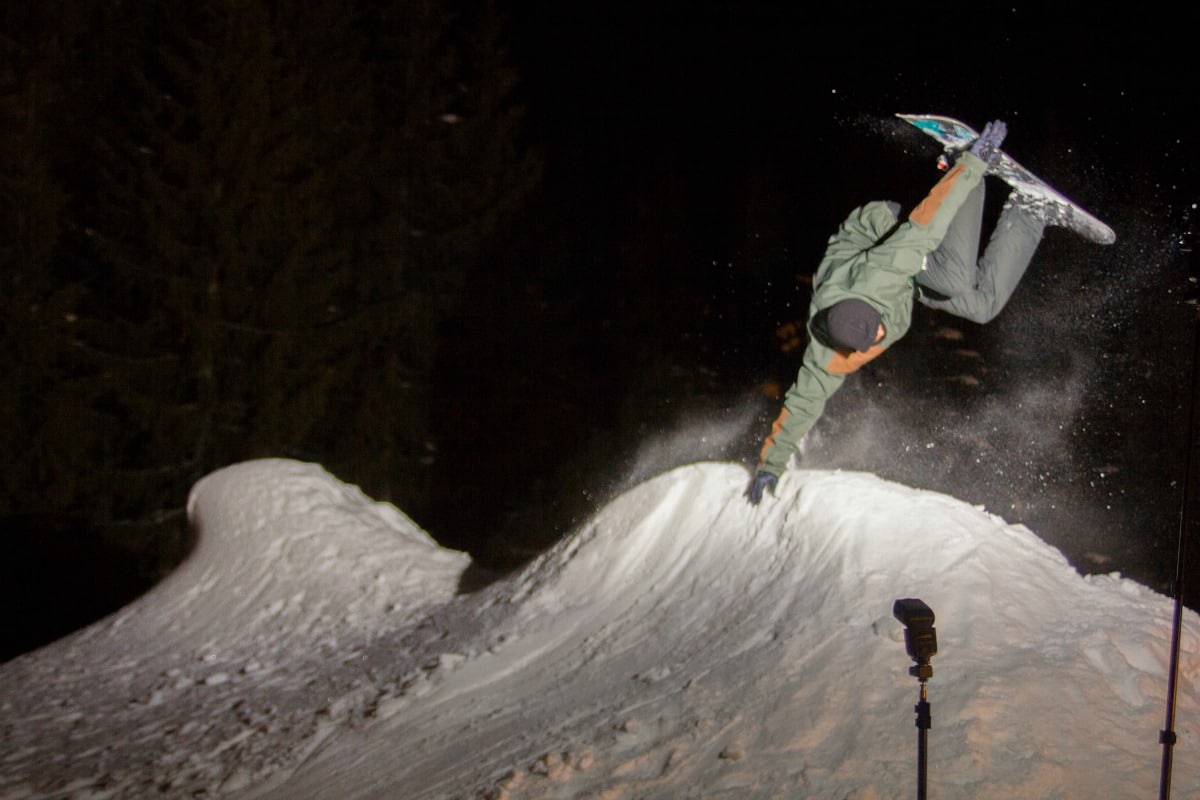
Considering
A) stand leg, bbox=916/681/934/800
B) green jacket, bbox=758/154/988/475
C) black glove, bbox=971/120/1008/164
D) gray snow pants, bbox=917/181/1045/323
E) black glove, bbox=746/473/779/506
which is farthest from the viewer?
black glove, bbox=746/473/779/506

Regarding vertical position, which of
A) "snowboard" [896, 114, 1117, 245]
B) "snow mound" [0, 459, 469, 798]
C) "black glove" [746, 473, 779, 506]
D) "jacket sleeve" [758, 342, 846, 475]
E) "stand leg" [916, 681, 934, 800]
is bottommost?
"snow mound" [0, 459, 469, 798]

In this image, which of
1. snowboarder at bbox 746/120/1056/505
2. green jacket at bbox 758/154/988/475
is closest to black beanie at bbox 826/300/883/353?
snowboarder at bbox 746/120/1056/505

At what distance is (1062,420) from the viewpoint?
26.1ft

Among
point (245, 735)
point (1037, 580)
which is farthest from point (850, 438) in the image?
point (245, 735)

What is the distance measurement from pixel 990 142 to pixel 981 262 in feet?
2.82

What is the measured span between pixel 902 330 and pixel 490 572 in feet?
16.9

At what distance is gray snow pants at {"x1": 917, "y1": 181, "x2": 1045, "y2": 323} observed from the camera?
5965 millimetres

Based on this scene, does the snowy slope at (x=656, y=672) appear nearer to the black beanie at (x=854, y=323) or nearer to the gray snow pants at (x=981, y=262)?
the black beanie at (x=854, y=323)

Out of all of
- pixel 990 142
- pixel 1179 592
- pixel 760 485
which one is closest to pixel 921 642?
pixel 1179 592

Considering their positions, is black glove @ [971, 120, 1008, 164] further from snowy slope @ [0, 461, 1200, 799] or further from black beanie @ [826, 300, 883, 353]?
snowy slope @ [0, 461, 1200, 799]

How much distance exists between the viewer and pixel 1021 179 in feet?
19.0

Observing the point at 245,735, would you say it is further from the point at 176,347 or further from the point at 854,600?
the point at 176,347

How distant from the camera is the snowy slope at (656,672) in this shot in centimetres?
416

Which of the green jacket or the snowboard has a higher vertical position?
the snowboard
